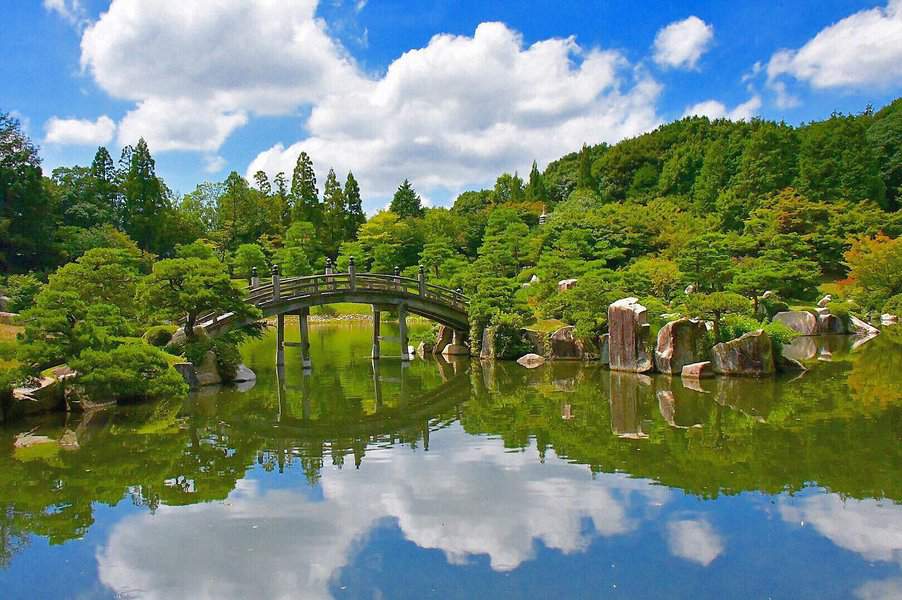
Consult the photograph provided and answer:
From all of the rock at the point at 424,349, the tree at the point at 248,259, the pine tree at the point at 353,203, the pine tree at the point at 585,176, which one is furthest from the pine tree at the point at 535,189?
the rock at the point at 424,349

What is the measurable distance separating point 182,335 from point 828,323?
78.1 feet

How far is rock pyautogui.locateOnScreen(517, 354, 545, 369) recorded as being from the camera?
2083 centimetres

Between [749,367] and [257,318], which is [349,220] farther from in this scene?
[749,367]

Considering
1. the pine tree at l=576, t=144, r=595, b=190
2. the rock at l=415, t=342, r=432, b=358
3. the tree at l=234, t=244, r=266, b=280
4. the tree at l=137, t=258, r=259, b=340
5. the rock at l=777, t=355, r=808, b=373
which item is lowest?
the rock at l=777, t=355, r=808, b=373

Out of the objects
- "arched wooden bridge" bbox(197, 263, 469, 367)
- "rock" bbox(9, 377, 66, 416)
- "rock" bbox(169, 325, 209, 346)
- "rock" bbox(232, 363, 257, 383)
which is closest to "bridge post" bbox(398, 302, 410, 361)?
"arched wooden bridge" bbox(197, 263, 469, 367)

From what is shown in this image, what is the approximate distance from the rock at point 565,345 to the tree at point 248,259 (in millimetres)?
23953

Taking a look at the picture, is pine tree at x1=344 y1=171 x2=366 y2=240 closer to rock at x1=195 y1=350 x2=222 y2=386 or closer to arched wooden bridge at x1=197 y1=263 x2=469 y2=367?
arched wooden bridge at x1=197 y1=263 x2=469 y2=367

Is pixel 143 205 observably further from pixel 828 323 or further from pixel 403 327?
pixel 828 323

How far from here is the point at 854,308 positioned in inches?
1148

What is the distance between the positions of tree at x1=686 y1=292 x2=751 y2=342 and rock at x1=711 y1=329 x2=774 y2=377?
88cm

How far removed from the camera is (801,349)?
901 inches

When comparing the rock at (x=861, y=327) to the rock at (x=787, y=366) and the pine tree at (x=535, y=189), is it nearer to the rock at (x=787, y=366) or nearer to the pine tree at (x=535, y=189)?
the rock at (x=787, y=366)

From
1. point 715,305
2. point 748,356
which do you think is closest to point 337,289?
point 715,305

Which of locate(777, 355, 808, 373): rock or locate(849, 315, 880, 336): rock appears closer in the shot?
locate(777, 355, 808, 373): rock
